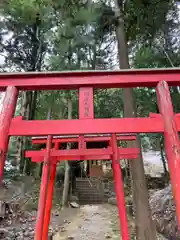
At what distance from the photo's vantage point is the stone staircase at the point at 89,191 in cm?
1441

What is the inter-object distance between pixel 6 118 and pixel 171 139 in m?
1.59

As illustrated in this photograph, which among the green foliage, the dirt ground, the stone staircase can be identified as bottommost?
the dirt ground

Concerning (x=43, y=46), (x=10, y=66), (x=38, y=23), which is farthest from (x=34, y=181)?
(x=38, y=23)

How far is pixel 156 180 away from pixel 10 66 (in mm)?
13154

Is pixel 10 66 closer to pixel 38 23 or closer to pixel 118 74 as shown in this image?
pixel 38 23

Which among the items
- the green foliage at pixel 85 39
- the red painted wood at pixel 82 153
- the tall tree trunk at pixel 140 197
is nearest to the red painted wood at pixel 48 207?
the red painted wood at pixel 82 153

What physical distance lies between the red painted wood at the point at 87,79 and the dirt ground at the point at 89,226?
656cm

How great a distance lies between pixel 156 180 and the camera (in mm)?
17031

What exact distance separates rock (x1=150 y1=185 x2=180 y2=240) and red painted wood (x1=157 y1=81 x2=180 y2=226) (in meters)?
5.02

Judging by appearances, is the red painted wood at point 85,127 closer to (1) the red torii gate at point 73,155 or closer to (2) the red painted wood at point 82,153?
(1) the red torii gate at point 73,155

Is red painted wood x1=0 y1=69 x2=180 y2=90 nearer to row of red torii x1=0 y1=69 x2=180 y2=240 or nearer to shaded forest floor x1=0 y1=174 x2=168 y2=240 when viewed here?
row of red torii x1=0 y1=69 x2=180 y2=240

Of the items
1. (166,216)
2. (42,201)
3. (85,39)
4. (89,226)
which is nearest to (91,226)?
(89,226)

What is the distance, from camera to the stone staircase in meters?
14.4

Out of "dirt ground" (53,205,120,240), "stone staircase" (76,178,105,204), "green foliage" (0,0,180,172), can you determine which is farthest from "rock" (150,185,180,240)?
"stone staircase" (76,178,105,204)
